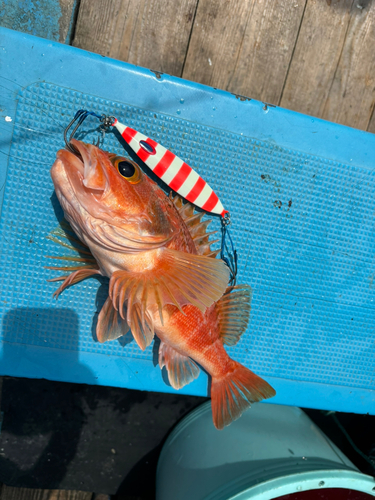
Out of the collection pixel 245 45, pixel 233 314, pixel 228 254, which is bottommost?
pixel 233 314

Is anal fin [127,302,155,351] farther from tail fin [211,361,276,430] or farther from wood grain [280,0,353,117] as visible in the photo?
wood grain [280,0,353,117]

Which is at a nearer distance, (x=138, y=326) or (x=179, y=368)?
(x=138, y=326)

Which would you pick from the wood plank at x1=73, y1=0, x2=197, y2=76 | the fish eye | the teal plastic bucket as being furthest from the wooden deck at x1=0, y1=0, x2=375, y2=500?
the fish eye

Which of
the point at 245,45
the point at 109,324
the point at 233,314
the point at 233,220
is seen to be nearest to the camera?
the point at 109,324

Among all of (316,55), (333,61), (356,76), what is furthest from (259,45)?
(356,76)

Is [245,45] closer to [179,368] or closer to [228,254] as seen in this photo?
[228,254]

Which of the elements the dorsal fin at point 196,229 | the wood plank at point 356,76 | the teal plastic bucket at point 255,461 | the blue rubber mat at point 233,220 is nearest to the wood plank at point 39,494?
the teal plastic bucket at point 255,461
